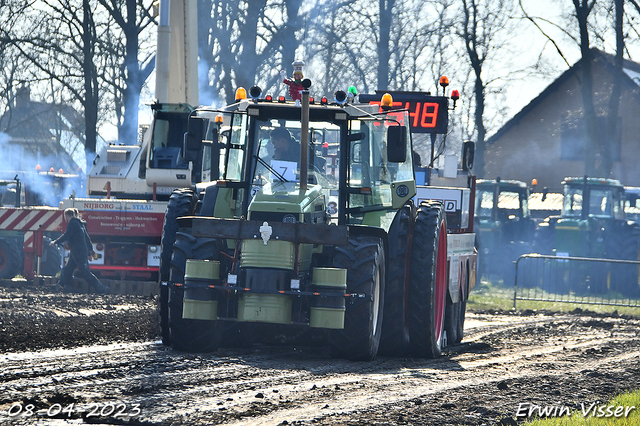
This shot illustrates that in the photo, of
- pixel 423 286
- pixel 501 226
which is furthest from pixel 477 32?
pixel 423 286

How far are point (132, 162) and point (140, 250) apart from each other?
1.94 meters

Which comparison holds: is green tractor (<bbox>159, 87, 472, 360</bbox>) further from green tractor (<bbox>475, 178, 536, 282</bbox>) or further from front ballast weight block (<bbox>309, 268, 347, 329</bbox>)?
green tractor (<bbox>475, 178, 536, 282</bbox>)

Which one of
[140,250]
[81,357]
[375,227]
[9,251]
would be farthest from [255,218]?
[9,251]

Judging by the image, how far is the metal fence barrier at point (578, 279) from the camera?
21000 millimetres

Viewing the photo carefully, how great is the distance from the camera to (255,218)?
8898mm

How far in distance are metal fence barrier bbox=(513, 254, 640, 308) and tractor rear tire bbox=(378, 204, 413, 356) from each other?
1159cm

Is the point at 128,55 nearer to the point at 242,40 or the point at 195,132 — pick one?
the point at 242,40

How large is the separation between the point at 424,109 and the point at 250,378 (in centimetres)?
877

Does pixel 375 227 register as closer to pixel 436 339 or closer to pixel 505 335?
pixel 436 339

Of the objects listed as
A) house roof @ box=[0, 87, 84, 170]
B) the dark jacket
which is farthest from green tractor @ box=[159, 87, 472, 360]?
house roof @ box=[0, 87, 84, 170]

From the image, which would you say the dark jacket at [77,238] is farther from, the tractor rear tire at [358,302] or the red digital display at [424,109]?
the tractor rear tire at [358,302]

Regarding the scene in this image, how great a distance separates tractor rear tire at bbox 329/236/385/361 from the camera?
28.3 ft

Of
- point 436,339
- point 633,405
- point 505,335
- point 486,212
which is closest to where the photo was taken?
point 633,405

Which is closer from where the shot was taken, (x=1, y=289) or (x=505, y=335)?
(x=505, y=335)
